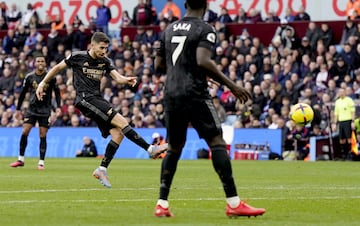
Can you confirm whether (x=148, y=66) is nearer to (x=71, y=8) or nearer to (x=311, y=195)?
(x=71, y=8)

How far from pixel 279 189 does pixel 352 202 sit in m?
2.73

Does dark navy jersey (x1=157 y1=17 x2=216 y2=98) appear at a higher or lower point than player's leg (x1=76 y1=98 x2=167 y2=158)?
higher

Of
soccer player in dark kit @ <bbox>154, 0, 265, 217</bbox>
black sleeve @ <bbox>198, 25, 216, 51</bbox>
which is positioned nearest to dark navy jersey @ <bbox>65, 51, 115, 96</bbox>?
soccer player in dark kit @ <bbox>154, 0, 265, 217</bbox>

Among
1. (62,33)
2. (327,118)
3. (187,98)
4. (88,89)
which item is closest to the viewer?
(187,98)

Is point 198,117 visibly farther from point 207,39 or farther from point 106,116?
point 106,116

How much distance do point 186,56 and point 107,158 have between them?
18.6 ft

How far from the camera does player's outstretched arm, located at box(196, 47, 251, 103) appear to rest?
10594 millimetres

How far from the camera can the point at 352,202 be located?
12852 mm

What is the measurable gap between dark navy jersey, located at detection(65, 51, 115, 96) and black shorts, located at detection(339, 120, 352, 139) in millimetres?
14072

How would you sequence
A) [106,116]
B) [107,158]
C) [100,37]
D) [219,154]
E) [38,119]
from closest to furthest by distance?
[219,154] → [107,158] → [100,37] → [106,116] → [38,119]

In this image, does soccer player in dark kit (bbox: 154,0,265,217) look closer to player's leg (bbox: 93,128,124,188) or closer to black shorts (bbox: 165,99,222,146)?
black shorts (bbox: 165,99,222,146)

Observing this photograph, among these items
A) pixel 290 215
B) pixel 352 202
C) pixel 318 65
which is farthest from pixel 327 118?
pixel 290 215

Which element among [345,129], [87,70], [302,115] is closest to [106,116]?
[87,70]

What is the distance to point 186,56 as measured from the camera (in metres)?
10.8
